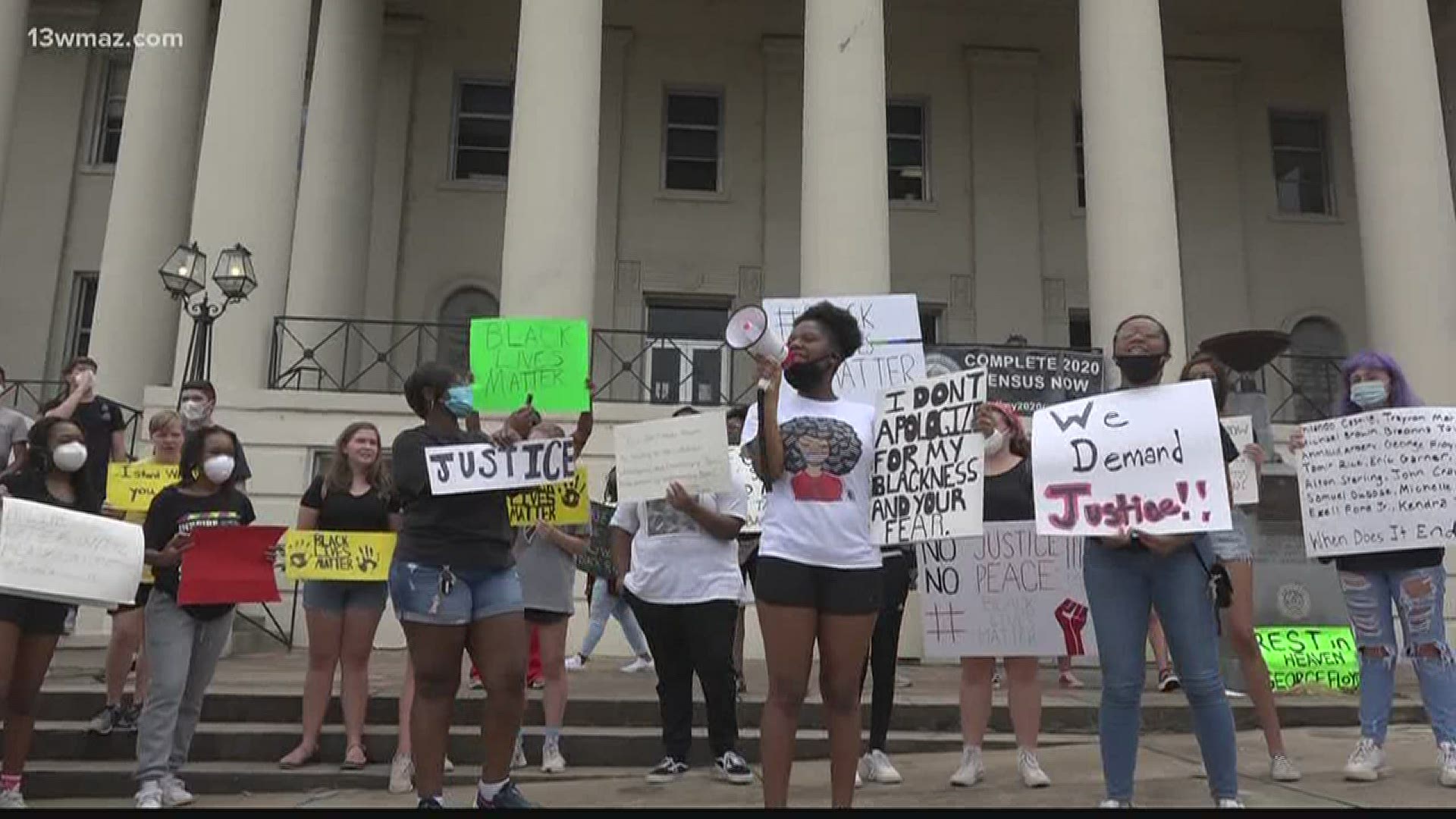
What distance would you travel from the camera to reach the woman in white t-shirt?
14.5ft

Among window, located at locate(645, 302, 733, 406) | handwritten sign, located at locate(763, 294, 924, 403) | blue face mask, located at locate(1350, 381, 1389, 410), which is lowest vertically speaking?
blue face mask, located at locate(1350, 381, 1389, 410)

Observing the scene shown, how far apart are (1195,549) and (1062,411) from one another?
2.77 feet

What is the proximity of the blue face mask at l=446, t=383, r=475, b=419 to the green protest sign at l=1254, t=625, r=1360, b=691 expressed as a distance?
6719 mm

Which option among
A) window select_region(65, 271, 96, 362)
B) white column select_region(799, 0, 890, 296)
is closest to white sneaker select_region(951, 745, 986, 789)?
white column select_region(799, 0, 890, 296)

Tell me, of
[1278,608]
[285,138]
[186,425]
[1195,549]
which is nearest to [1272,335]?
[1278,608]

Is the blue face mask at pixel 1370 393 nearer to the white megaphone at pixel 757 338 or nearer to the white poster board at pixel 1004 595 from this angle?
the white poster board at pixel 1004 595

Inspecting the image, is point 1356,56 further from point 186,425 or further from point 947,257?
point 186,425

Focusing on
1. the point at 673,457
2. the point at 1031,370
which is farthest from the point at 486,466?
the point at 1031,370

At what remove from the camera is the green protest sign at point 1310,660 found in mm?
8945

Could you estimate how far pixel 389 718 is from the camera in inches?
295

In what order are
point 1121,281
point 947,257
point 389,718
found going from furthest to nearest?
point 947,257
point 1121,281
point 389,718

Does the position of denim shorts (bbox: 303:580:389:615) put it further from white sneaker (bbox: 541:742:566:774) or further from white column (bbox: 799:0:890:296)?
white column (bbox: 799:0:890:296)

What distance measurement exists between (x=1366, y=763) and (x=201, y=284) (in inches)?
482

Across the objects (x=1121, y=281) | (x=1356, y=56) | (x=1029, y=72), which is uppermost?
(x=1029, y=72)
